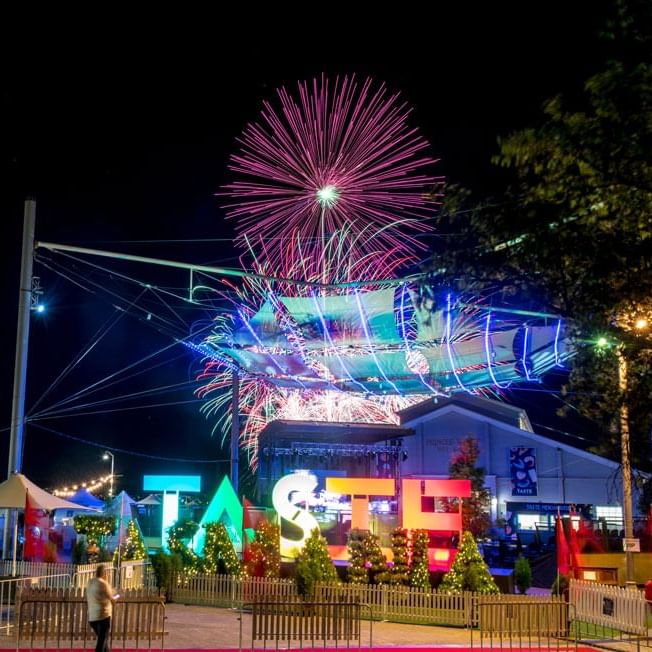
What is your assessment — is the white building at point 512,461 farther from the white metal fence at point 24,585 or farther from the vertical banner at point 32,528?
the vertical banner at point 32,528

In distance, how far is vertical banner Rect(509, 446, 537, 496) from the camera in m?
45.8

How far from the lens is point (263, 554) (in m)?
24.5

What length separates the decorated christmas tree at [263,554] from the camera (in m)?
24.4

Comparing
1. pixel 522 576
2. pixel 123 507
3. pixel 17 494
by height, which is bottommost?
pixel 522 576

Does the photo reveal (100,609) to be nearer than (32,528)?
Yes

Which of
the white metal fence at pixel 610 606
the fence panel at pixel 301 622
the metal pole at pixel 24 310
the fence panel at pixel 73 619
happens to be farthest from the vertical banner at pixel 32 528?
the white metal fence at pixel 610 606

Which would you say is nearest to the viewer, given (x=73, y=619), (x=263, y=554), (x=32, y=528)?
(x=73, y=619)

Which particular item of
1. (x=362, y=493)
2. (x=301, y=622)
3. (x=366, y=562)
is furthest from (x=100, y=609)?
(x=362, y=493)

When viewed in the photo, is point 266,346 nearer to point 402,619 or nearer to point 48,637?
point 402,619

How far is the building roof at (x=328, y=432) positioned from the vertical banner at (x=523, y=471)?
22.9ft

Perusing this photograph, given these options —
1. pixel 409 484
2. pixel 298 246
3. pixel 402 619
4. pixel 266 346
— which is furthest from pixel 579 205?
pixel 266 346

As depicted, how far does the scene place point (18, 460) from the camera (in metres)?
18.8

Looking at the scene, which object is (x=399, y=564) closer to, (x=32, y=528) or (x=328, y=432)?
(x=32, y=528)

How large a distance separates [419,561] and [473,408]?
27211 mm
